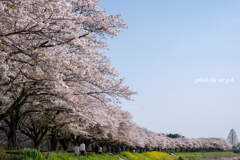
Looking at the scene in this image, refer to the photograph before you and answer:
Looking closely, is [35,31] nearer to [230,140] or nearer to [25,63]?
[25,63]

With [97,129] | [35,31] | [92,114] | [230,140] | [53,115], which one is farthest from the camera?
[230,140]

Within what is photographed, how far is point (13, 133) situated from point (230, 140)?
491 ft

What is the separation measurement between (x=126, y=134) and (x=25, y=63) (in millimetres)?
37203

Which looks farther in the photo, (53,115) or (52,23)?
(53,115)

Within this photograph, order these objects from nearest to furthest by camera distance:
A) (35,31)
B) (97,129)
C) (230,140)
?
(35,31) → (97,129) → (230,140)

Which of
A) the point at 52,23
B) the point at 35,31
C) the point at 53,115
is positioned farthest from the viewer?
the point at 53,115

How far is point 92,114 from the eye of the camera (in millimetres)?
14875

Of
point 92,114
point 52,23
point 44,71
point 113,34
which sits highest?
point 113,34

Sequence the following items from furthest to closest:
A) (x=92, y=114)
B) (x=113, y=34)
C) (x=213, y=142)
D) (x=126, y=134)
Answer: (x=213, y=142) → (x=126, y=134) → (x=92, y=114) → (x=113, y=34)

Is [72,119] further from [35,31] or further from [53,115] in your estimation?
[35,31]

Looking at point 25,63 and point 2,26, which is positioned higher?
point 2,26

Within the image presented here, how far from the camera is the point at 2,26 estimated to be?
826 cm

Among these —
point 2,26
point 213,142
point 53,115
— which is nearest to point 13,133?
point 53,115

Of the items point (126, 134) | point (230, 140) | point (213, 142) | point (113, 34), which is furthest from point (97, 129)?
point (230, 140)
